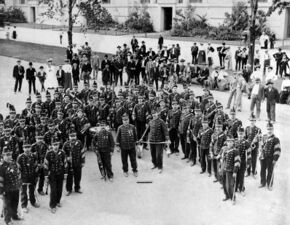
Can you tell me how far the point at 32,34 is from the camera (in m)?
42.7

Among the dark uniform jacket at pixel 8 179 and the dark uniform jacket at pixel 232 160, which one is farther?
the dark uniform jacket at pixel 232 160

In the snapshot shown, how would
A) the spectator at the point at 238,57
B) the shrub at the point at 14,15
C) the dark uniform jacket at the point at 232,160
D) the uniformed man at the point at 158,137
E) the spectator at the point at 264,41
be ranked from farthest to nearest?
the shrub at the point at 14,15, the spectator at the point at 264,41, the spectator at the point at 238,57, the uniformed man at the point at 158,137, the dark uniform jacket at the point at 232,160

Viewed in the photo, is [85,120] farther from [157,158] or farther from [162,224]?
[162,224]

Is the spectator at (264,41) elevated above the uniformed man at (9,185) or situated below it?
above

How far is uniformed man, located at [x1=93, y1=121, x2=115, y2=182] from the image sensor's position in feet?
37.7

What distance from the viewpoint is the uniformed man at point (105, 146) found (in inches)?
452

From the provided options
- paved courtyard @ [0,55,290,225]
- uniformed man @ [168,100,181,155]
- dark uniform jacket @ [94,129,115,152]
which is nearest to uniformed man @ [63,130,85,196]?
paved courtyard @ [0,55,290,225]

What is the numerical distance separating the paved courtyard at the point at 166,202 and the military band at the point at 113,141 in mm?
283

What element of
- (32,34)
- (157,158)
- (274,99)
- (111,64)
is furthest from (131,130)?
(32,34)

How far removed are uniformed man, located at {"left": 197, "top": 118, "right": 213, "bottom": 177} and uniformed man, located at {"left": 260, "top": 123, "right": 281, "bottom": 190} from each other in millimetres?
1431

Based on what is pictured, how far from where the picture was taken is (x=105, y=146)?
37.7ft

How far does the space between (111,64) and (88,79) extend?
1393 mm

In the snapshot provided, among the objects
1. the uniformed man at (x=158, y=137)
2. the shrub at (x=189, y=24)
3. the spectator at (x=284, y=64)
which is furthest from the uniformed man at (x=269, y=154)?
the shrub at (x=189, y=24)

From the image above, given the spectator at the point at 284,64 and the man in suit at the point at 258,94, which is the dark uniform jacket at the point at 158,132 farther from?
the spectator at the point at 284,64
